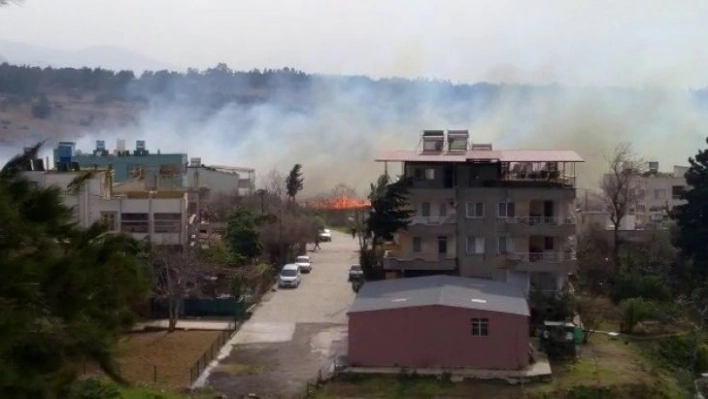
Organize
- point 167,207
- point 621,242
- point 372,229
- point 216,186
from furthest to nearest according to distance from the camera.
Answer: point 216,186 < point 621,242 < point 167,207 < point 372,229

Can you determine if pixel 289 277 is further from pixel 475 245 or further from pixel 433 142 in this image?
pixel 475 245

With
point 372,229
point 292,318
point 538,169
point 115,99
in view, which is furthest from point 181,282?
point 115,99

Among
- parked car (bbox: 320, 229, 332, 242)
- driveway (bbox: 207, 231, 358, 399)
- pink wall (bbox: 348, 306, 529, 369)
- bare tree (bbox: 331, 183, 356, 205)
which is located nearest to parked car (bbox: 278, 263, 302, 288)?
driveway (bbox: 207, 231, 358, 399)

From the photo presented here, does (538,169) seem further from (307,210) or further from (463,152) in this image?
(307,210)

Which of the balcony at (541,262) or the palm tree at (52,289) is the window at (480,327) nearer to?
the balcony at (541,262)

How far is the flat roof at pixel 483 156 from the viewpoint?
24.6 metres

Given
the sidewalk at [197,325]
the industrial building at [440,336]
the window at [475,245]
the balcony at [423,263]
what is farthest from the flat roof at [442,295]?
the sidewalk at [197,325]

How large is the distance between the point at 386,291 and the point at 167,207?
346 inches

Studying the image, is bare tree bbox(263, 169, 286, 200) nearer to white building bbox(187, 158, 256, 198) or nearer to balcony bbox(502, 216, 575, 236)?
white building bbox(187, 158, 256, 198)

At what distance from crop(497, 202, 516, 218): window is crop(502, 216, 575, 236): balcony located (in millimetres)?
190

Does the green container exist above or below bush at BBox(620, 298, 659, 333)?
below

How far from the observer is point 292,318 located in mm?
23906

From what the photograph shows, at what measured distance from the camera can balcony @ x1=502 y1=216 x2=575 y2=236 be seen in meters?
24.0

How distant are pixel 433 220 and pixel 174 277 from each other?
6.50m
